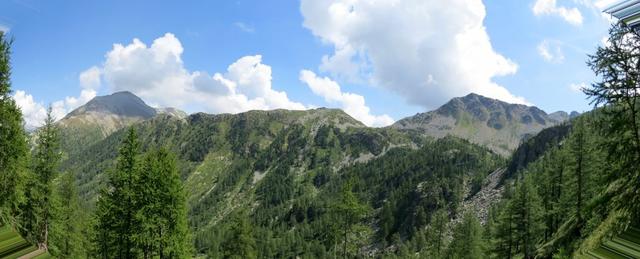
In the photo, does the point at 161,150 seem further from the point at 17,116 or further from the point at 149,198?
the point at 17,116

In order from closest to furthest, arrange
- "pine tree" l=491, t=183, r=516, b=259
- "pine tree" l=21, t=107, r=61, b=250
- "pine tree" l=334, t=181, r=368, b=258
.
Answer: "pine tree" l=21, t=107, r=61, b=250, "pine tree" l=334, t=181, r=368, b=258, "pine tree" l=491, t=183, r=516, b=259

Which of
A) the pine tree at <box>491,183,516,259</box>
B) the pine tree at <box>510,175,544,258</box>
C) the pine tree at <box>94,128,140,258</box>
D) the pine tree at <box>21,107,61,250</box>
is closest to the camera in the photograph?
the pine tree at <box>94,128,140,258</box>

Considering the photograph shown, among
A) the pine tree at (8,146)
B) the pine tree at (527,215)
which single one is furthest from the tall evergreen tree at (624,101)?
the pine tree at (527,215)

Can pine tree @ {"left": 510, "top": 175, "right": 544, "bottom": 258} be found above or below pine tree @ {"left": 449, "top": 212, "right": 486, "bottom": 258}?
above

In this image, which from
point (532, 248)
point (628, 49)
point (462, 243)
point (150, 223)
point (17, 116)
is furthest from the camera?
point (462, 243)

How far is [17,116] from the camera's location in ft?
66.3

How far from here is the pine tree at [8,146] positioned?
17922 mm

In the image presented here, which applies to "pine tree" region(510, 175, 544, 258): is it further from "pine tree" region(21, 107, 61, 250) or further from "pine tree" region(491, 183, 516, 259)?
"pine tree" region(21, 107, 61, 250)

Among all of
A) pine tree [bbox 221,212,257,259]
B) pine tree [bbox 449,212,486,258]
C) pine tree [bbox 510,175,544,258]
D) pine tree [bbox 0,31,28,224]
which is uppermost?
pine tree [bbox 0,31,28,224]

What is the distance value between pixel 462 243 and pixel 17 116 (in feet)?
204

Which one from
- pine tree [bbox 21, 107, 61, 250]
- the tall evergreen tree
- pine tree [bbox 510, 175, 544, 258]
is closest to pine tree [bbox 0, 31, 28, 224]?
pine tree [bbox 21, 107, 61, 250]

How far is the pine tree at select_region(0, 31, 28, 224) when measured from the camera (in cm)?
1792

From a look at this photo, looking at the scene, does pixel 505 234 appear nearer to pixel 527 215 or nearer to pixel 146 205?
pixel 527 215

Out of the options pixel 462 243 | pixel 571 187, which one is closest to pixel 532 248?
pixel 571 187
